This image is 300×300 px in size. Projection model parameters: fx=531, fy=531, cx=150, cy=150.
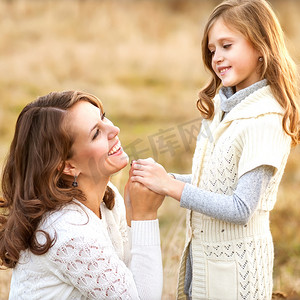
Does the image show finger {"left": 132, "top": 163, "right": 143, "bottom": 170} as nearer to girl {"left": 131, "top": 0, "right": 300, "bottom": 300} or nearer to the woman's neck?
girl {"left": 131, "top": 0, "right": 300, "bottom": 300}

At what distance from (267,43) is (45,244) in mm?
1327

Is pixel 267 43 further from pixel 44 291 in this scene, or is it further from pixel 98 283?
pixel 44 291

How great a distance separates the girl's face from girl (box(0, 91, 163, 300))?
23.1 inches

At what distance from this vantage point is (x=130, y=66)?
11.5 metres

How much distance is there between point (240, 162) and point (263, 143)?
13 centimetres

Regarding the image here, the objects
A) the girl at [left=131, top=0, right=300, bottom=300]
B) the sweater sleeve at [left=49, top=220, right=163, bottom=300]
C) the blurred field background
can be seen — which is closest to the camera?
the sweater sleeve at [left=49, top=220, right=163, bottom=300]

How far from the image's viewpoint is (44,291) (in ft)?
7.43

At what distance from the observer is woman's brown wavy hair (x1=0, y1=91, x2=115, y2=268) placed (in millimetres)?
2246

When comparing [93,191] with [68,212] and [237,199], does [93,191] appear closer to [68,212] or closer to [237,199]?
[68,212]

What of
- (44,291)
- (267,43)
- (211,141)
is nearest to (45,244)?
(44,291)

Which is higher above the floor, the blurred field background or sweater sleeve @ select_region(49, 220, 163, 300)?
the blurred field background

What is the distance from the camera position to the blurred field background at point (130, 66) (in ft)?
19.5

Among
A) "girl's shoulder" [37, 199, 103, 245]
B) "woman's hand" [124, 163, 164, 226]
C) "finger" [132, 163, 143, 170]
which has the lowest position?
"girl's shoulder" [37, 199, 103, 245]

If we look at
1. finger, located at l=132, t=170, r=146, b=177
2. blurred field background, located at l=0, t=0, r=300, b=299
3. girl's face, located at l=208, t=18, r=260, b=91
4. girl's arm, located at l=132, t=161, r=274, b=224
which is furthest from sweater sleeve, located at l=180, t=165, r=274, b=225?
blurred field background, located at l=0, t=0, r=300, b=299
